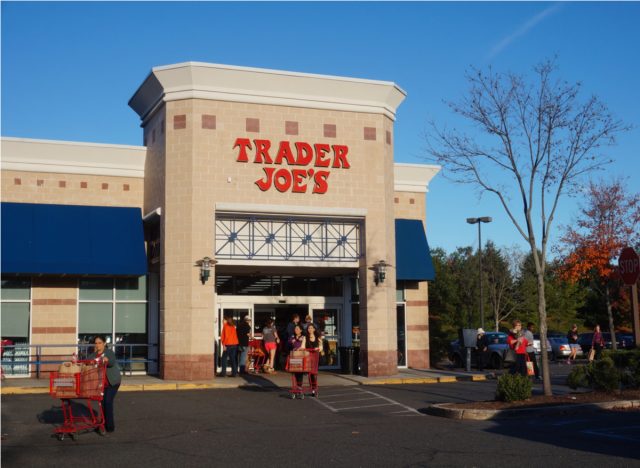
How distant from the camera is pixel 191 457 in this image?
1067cm

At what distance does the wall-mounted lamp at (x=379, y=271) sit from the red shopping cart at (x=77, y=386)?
12.1 metres

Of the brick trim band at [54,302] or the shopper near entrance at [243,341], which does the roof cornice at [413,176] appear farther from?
the brick trim band at [54,302]

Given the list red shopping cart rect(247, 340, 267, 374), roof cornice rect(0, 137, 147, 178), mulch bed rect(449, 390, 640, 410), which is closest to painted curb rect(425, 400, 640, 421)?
mulch bed rect(449, 390, 640, 410)

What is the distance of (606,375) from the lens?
17.0m

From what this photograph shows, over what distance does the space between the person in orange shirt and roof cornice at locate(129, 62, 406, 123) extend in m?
6.73

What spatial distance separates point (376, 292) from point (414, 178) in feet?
20.3

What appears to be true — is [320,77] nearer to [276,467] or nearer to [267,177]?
[267,177]

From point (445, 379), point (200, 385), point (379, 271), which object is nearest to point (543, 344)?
point (445, 379)

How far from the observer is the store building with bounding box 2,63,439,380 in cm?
2225

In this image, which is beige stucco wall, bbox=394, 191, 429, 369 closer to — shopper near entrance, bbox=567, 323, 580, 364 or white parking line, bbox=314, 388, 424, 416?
white parking line, bbox=314, 388, 424, 416

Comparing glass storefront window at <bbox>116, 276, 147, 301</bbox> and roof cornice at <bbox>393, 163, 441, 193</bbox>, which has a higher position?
roof cornice at <bbox>393, 163, 441, 193</bbox>

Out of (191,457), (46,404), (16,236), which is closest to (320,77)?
(16,236)

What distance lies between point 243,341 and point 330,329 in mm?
3964

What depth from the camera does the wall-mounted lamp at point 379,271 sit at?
2377cm
